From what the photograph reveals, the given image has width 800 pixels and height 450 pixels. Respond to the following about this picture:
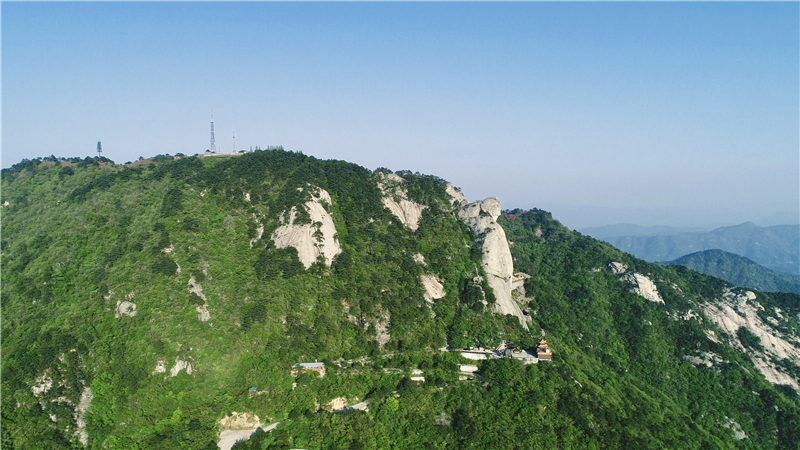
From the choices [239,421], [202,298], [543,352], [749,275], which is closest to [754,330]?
[543,352]

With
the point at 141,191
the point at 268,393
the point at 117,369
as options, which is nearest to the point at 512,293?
the point at 268,393

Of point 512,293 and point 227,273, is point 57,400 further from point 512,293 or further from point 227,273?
point 512,293

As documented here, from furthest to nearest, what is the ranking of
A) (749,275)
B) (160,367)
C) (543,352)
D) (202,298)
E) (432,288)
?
(749,275), (432,288), (543,352), (202,298), (160,367)

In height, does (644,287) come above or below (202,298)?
below

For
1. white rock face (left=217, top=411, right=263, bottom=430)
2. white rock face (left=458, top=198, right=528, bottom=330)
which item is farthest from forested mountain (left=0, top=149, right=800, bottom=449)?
white rock face (left=458, top=198, right=528, bottom=330)

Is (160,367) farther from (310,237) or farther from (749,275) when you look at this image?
(749,275)

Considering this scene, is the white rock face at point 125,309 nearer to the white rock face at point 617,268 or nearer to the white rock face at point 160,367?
the white rock face at point 160,367
